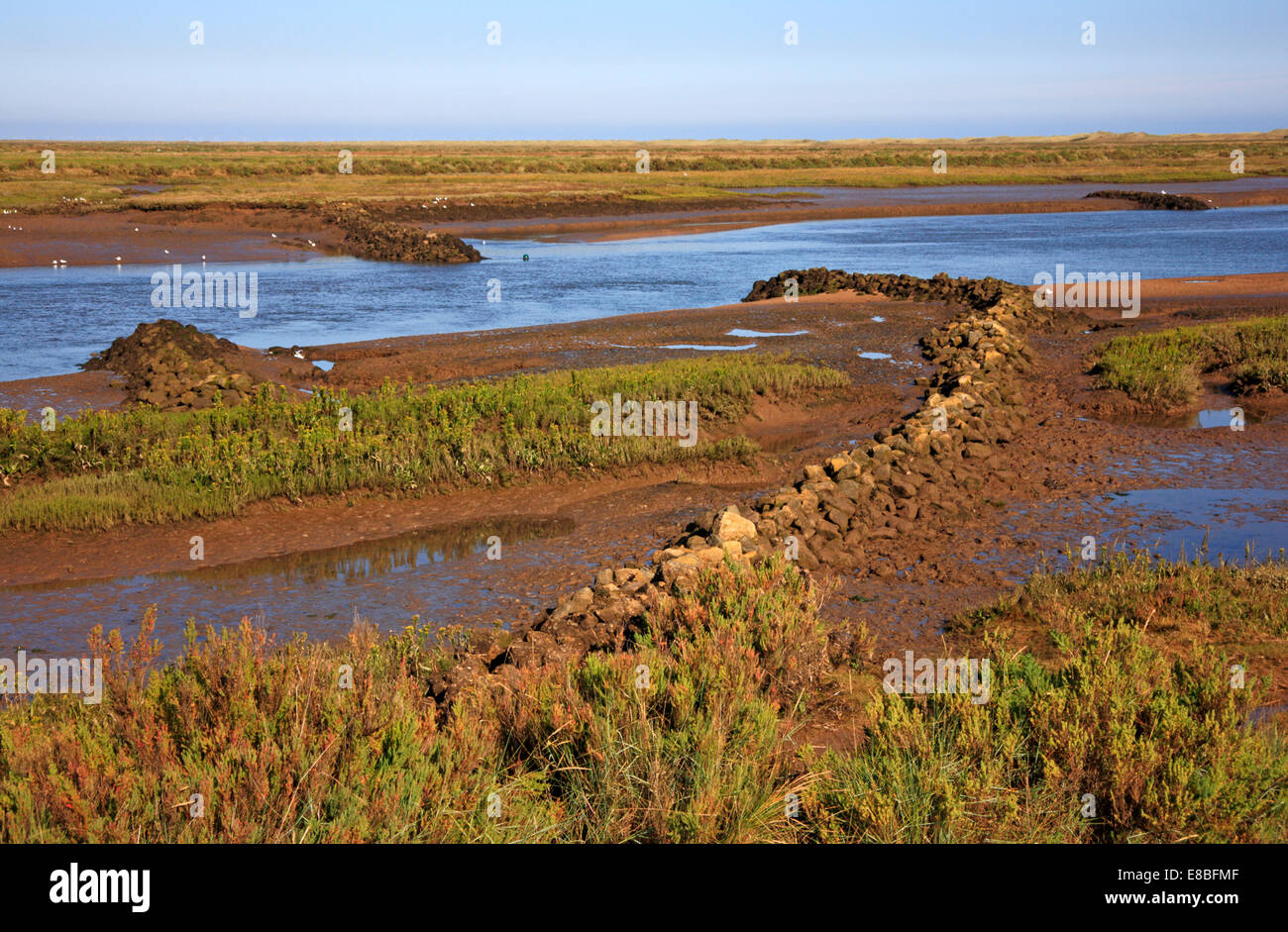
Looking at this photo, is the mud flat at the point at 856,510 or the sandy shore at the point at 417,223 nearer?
the mud flat at the point at 856,510

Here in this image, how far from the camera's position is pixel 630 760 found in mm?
4301

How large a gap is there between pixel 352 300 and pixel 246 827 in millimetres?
25909

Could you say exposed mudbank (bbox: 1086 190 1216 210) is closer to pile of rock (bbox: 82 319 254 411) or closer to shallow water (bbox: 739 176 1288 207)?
shallow water (bbox: 739 176 1288 207)

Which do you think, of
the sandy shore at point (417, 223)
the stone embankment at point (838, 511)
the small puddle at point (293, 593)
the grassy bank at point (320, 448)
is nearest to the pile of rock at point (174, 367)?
the grassy bank at point (320, 448)

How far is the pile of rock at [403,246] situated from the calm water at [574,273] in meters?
1.05

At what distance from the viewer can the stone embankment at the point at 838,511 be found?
643 cm

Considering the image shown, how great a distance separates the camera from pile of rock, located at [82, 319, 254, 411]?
15328 mm

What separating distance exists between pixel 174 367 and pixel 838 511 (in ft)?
38.1

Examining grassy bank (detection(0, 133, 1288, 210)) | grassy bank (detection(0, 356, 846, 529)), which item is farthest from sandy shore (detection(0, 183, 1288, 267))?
grassy bank (detection(0, 356, 846, 529))

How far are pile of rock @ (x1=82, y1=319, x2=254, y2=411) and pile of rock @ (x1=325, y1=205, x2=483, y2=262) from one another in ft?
65.1

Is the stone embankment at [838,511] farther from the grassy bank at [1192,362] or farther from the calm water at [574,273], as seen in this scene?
the calm water at [574,273]

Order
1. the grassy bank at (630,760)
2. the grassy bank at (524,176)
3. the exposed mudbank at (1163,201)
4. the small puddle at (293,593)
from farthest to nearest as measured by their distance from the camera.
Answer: the grassy bank at (524,176)
the exposed mudbank at (1163,201)
the small puddle at (293,593)
the grassy bank at (630,760)

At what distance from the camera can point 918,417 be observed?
12367 mm
